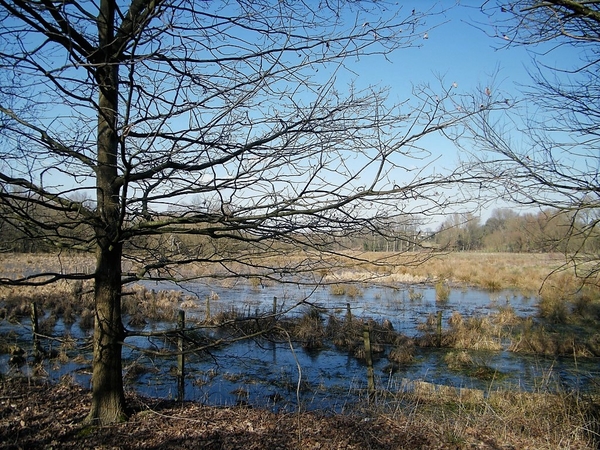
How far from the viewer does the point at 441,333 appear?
1549cm

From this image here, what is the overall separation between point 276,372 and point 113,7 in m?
9.45

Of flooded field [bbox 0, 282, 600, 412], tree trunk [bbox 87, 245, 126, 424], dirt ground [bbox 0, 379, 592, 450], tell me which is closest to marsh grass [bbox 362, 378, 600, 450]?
dirt ground [bbox 0, 379, 592, 450]

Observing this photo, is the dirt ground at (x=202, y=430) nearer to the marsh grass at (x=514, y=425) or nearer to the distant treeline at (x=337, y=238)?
the marsh grass at (x=514, y=425)

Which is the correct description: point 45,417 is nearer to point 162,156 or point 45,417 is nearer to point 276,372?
point 162,156

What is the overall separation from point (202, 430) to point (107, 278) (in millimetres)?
1695

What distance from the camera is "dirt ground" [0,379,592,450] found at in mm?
4020

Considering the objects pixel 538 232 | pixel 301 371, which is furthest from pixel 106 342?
pixel 538 232

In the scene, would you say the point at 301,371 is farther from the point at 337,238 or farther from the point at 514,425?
the point at 337,238

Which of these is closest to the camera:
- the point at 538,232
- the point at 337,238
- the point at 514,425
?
the point at 337,238

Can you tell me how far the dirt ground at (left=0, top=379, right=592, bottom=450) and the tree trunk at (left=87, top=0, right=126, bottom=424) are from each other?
0.26m

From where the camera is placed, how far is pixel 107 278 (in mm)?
4215

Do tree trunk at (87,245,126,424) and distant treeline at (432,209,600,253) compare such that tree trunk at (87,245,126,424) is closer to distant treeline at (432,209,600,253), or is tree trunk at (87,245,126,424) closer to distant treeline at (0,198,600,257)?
distant treeline at (0,198,600,257)

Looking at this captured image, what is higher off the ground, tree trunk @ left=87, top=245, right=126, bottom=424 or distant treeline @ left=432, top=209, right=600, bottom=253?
distant treeline @ left=432, top=209, right=600, bottom=253

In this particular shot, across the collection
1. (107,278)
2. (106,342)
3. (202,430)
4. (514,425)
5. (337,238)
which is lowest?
(514,425)
